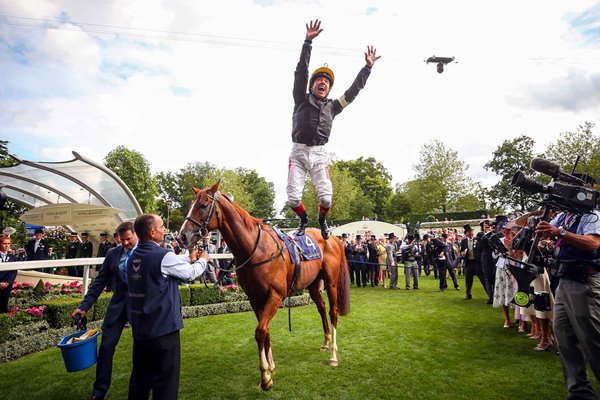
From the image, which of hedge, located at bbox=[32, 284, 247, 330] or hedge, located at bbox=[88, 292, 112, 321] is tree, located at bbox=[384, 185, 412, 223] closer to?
hedge, located at bbox=[32, 284, 247, 330]

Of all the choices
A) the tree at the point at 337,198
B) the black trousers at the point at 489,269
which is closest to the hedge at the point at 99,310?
the black trousers at the point at 489,269

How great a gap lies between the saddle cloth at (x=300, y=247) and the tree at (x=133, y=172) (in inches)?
1830

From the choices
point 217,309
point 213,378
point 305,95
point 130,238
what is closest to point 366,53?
point 305,95

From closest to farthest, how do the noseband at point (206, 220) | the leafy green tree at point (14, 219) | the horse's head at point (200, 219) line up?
the horse's head at point (200, 219) < the noseband at point (206, 220) < the leafy green tree at point (14, 219)

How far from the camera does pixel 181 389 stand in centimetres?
471

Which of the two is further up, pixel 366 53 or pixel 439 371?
pixel 366 53

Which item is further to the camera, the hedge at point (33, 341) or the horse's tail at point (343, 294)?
the horse's tail at point (343, 294)

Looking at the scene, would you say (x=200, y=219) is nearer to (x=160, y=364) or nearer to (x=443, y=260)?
(x=160, y=364)

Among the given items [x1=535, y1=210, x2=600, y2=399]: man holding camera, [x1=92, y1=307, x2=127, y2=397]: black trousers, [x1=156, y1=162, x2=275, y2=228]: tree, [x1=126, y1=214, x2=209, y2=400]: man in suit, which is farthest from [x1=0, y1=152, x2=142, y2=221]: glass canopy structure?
[x1=156, y1=162, x2=275, y2=228]: tree

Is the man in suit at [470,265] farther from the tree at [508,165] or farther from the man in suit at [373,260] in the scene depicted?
the tree at [508,165]

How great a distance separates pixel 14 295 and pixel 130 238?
682 centimetres

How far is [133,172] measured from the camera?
48781mm

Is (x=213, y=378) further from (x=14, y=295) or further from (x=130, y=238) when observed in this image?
(x=14, y=295)

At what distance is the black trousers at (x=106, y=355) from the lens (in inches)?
167
